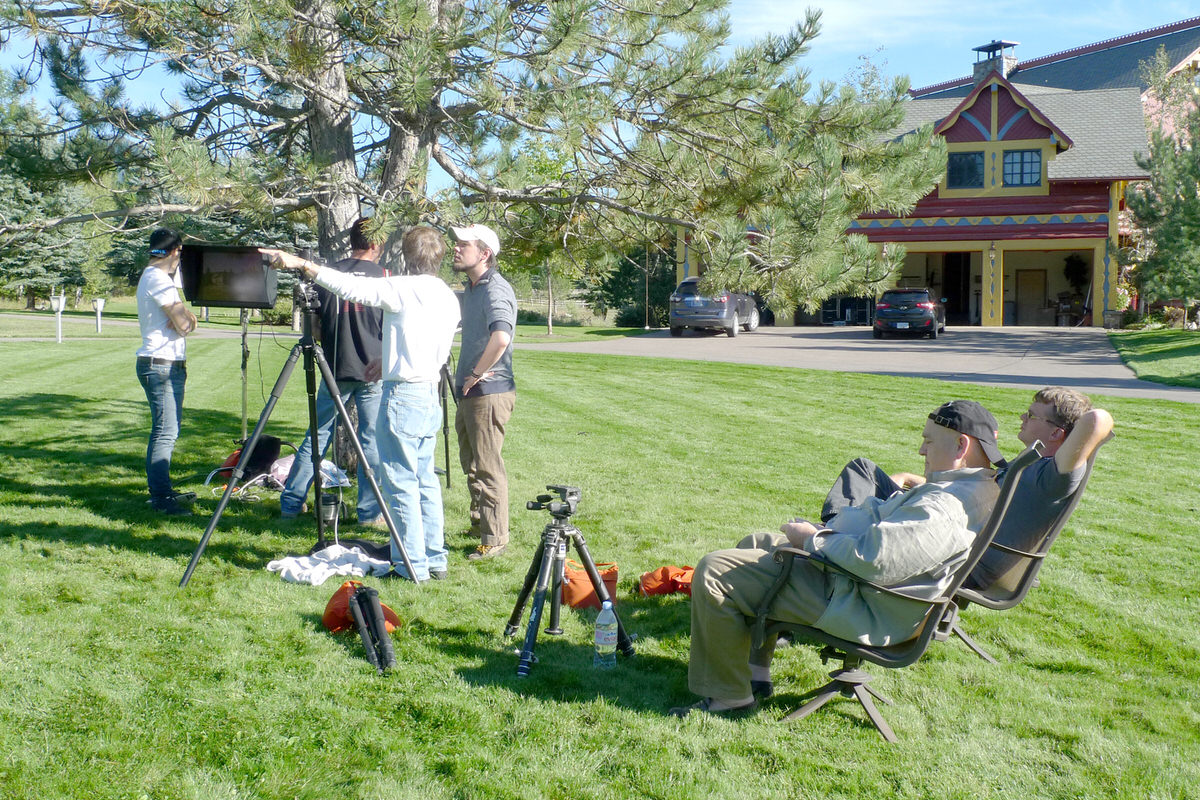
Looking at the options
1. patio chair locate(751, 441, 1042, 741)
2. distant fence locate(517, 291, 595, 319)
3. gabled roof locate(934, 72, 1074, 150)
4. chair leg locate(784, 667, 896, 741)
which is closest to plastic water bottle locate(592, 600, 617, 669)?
patio chair locate(751, 441, 1042, 741)

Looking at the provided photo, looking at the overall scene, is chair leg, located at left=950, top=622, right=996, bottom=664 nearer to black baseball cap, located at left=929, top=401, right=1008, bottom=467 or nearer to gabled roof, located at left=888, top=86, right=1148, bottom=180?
black baseball cap, located at left=929, top=401, right=1008, bottom=467

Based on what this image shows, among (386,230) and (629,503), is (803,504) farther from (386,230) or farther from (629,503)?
(386,230)

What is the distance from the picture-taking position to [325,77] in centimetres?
668

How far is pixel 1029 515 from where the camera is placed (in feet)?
12.3

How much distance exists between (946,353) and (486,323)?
55.7ft

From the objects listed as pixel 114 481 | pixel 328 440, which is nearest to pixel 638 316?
pixel 114 481

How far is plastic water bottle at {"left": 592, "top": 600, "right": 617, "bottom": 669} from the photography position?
409 cm

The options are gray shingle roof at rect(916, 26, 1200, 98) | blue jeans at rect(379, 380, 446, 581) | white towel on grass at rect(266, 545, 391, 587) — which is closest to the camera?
blue jeans at rect(379, 380, 446, 581)

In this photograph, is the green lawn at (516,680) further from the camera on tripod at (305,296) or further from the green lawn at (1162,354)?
the green lawn at (1162,354)

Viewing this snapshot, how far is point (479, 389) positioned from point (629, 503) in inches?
79.6

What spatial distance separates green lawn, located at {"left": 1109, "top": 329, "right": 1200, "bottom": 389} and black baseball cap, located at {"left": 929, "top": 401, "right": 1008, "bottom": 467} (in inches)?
476

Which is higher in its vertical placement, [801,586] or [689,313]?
[689,313]

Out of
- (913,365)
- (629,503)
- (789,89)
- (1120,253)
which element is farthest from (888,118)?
(1120,253)

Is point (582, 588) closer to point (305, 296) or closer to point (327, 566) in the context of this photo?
point (327, 566)
